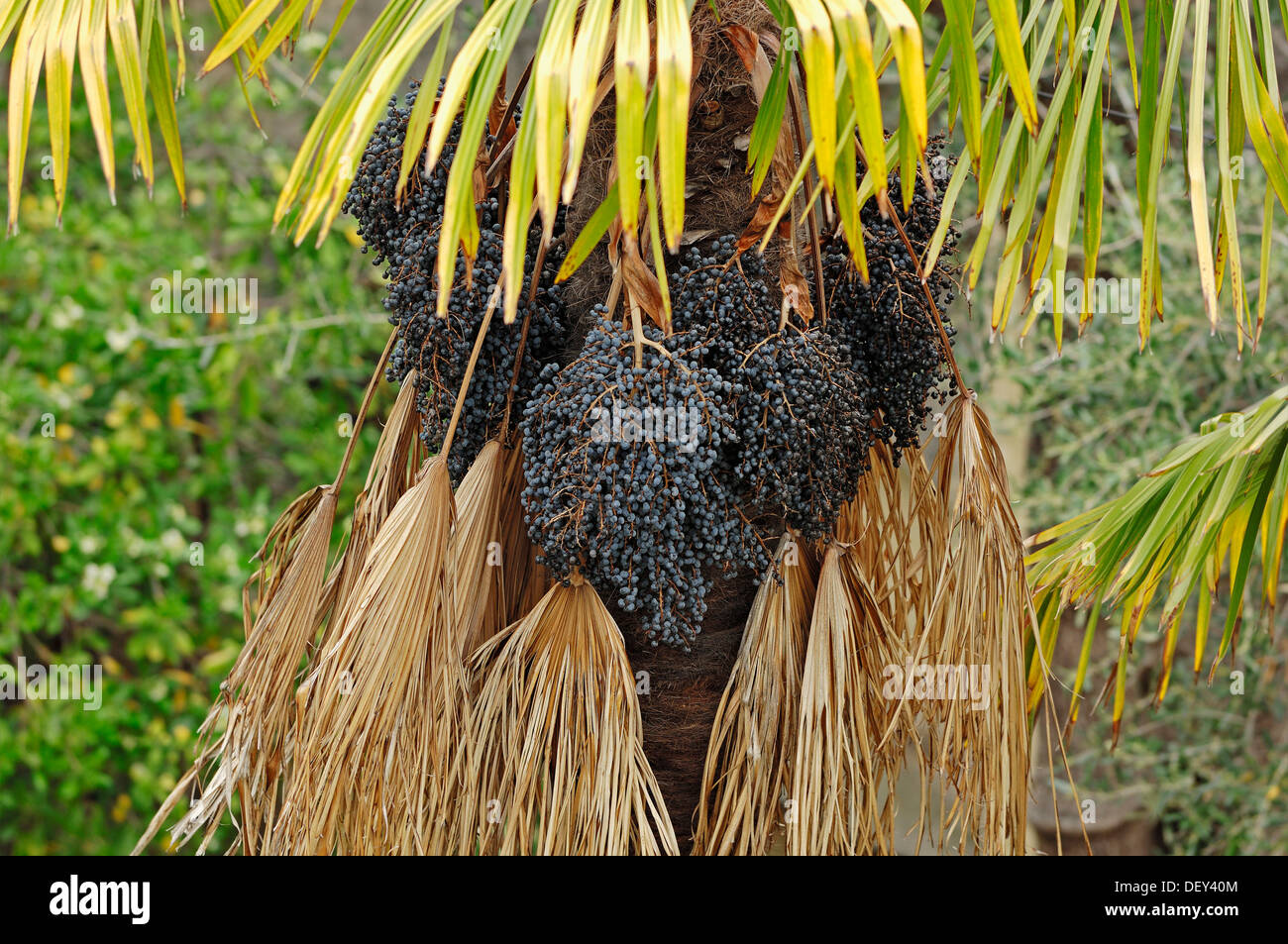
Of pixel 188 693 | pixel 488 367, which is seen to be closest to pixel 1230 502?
pixel 488 367

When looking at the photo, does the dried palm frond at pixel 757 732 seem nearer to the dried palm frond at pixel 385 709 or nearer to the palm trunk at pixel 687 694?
the palm trunk at pixel 687 694

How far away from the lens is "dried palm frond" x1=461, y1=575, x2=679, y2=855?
964 millimetres

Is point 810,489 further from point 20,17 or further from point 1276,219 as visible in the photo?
point 1276,219

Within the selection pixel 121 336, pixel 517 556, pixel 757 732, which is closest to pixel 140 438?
pixel 121 336

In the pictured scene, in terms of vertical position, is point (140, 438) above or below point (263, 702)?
above

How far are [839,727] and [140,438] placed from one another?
2094 mm

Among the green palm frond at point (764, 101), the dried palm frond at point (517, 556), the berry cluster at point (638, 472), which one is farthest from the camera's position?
the dried palm frond at point (517, 556)

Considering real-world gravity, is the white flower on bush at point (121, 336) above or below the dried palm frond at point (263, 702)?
above

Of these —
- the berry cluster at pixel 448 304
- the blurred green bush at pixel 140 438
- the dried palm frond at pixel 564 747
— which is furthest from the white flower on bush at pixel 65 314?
the dried palm frond at pixel 564 747

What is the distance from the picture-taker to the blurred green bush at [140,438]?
2.50m

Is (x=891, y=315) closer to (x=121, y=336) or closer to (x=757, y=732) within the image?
(x=757, y=732)

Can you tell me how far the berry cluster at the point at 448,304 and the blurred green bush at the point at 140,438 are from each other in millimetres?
1494

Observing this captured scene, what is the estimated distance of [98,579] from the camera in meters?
2.50

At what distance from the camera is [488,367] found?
3.30 ft
